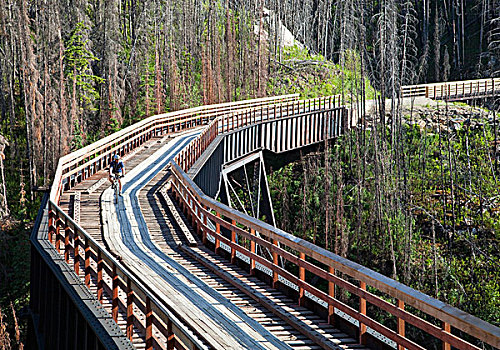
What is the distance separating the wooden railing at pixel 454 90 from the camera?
4622cm

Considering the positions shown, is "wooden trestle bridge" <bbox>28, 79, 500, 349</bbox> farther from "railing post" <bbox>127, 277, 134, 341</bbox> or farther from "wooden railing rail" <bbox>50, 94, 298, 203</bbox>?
"wooden railing rail" <bbox>50, 94, 298, 203</bbox>

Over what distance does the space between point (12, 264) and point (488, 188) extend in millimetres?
24418

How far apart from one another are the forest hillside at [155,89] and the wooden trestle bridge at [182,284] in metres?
11.3

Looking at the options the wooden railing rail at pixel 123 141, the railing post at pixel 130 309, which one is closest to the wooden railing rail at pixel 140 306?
the railing post at pixel 130 309

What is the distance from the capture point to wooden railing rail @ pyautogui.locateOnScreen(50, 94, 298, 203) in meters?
19.8

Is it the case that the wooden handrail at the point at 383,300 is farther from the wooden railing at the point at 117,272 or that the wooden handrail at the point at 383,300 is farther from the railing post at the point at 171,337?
the railing post at the point at 171,337

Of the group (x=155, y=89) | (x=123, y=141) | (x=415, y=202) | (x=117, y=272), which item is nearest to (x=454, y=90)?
(x=415, y=202)

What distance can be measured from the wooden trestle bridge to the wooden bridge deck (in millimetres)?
24

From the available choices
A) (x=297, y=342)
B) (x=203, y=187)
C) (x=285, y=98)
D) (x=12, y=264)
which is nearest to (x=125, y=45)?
(x=285, y=98)

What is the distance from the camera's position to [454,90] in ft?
158

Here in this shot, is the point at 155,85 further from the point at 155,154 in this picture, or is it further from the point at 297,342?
the point at 297,342

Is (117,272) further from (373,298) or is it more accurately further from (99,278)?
(373,298)

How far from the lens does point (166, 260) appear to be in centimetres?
1319

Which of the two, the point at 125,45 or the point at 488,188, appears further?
the point at 125,45
